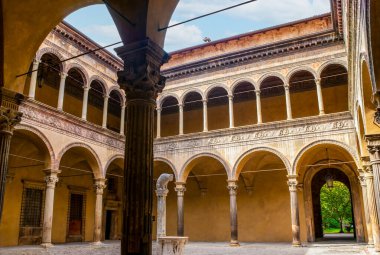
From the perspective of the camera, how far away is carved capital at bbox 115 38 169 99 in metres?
4.34

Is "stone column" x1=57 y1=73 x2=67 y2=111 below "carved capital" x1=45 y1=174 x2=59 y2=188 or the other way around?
the other way around

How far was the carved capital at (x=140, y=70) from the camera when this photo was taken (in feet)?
14.2

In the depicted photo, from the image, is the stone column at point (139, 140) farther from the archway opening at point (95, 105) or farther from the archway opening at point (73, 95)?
the archway opening at point (95, 105)

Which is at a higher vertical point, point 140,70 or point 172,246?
point 140,70

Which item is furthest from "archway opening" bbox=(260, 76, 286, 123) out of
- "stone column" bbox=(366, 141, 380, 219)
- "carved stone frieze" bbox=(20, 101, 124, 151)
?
"stone column" bbox=(366, 141, 380, 219)

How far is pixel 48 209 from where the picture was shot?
13375 mm

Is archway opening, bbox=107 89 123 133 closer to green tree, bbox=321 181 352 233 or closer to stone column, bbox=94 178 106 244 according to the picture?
stone column, bbox=94 178 106 244

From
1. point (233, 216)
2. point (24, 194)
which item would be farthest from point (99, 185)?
point (233, 216)

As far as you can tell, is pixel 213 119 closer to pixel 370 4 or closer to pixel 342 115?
pixel 342 115

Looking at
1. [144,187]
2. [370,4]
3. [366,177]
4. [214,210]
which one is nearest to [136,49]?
[144,187]

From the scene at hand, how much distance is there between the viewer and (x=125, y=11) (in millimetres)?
4680

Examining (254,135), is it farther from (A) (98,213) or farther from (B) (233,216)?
(A) (98,213)

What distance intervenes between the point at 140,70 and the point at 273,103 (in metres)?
15.2

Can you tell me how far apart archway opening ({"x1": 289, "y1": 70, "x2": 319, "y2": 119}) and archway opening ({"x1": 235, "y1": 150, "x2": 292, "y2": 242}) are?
2.56 m
